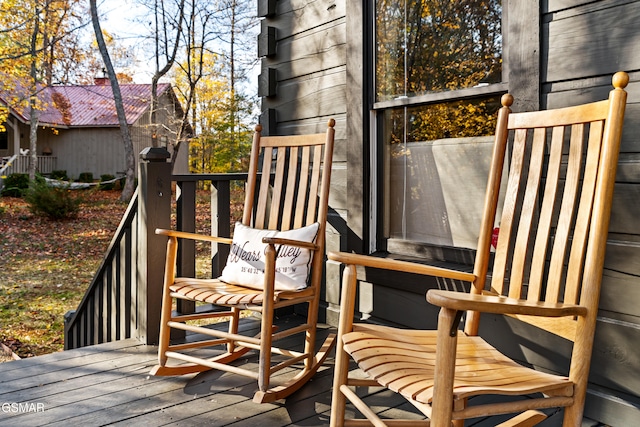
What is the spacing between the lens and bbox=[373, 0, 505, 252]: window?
7.56 ft

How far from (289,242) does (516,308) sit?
1.05 meters

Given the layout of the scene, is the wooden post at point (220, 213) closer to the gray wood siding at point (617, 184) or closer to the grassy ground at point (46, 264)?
the gray wood siding at point (617, 184)

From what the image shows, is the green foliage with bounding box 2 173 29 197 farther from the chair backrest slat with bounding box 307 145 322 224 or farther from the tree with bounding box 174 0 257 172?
the chair backrest slat with bounding box 307 145 322 224

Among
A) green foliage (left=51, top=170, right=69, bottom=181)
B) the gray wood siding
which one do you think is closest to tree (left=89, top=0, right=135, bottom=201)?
green foliage (left=51, top=170, right=69, bottom=181)

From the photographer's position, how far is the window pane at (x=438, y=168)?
2.34 m

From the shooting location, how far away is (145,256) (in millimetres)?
2740

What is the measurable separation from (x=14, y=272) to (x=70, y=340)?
374 cm

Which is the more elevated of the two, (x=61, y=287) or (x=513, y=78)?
(x=513, y=78)

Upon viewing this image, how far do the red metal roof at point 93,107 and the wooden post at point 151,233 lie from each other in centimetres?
1449

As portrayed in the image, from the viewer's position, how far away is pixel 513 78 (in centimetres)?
213

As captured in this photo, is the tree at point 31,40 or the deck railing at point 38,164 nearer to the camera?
the tree at point 31,40

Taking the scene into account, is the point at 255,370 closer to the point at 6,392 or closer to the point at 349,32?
the point at 6,392

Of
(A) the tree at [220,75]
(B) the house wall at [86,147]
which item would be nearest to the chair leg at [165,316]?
(A) the tree at [220,75]

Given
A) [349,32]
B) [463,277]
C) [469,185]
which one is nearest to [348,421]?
[463,277]
